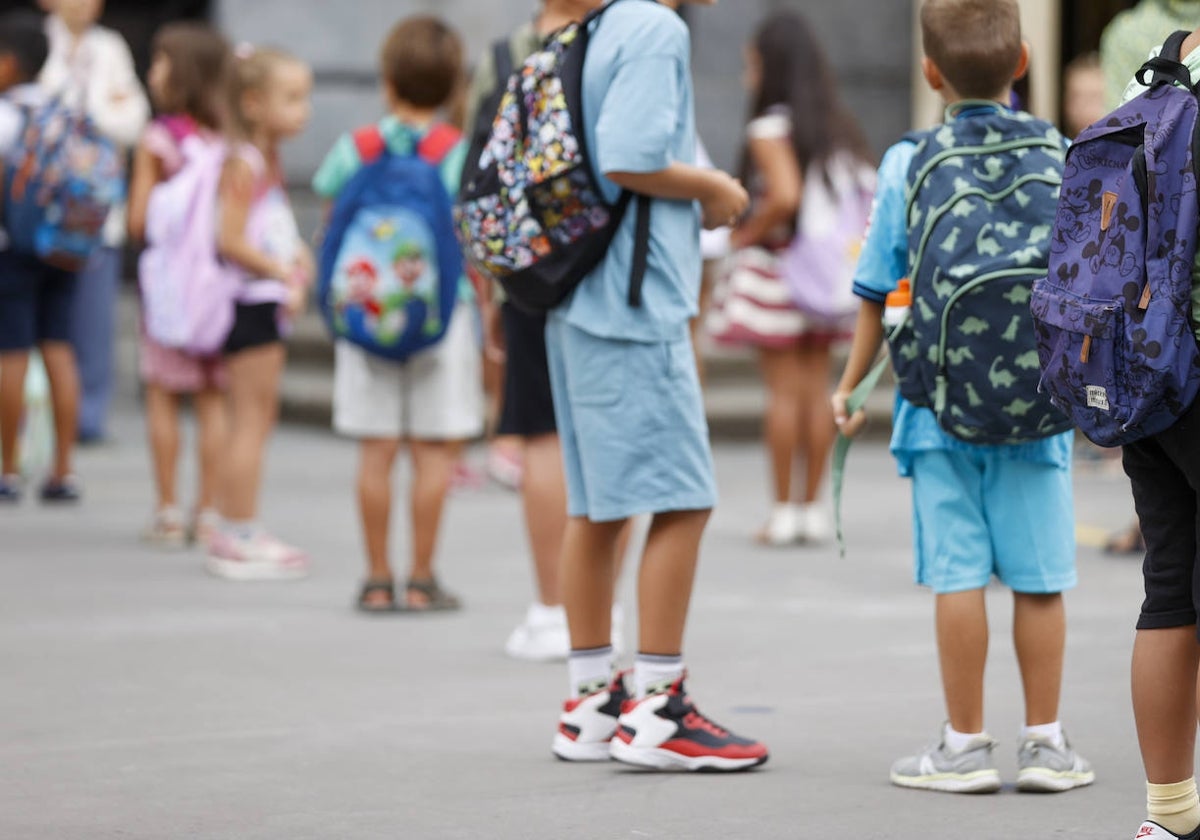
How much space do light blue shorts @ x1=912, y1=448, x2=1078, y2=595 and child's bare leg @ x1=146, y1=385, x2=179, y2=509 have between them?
464 cm

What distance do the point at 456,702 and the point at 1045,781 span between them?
5.70 ft

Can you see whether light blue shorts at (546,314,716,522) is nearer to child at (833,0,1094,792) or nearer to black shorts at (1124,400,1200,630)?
child at (833,0,1094,792)

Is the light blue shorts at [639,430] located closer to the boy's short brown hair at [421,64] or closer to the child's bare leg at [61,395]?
the boy's short brown hair at [421,64]

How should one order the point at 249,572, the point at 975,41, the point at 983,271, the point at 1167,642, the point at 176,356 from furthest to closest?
A: the point at 176,356
the point at 249,572
the point at 975,41
the point at 983,271
the point at 1167,642

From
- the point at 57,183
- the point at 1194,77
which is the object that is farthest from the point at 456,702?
the point at 57,183

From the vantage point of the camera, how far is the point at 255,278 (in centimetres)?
790

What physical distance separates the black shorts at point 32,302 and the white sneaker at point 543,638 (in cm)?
413

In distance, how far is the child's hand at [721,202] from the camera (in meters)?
4.74

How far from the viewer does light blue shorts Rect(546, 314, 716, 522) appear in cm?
472

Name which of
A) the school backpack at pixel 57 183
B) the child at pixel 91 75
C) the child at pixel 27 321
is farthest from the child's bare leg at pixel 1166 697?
the child at pixel 91 75

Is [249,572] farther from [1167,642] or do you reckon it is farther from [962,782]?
[1167,642]

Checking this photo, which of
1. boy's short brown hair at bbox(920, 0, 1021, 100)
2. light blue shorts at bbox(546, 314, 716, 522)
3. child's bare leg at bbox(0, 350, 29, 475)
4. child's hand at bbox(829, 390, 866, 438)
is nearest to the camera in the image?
boy's short brown hair at bbox(920, 0, 1021, 100)

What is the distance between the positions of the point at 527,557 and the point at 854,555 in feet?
4.22

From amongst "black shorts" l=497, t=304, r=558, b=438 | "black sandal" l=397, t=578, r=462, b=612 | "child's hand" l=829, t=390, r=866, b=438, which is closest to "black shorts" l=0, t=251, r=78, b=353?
"black sandal" l=397, t=578, r=462, b=612
